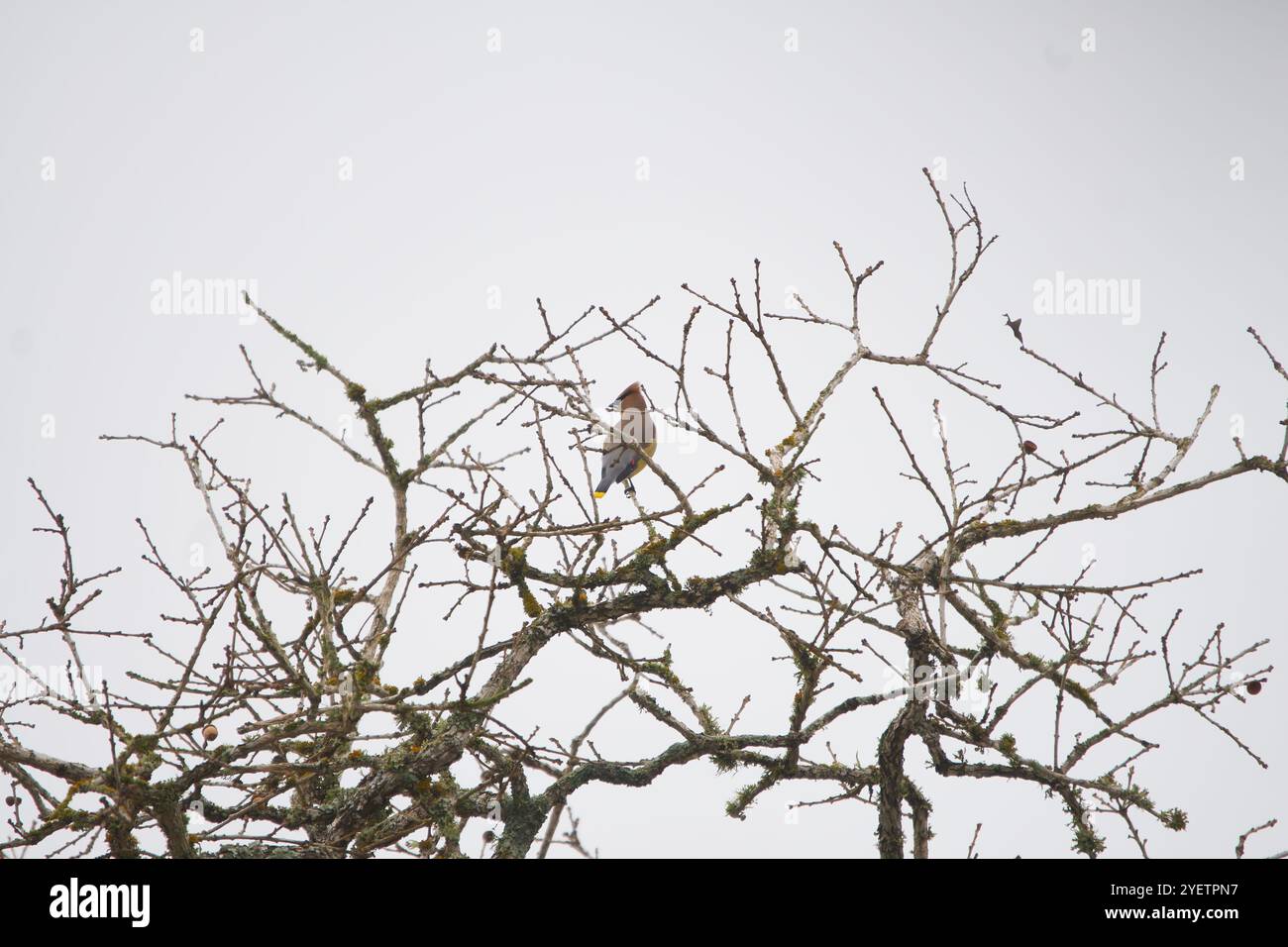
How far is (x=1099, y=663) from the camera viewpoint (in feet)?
9.34

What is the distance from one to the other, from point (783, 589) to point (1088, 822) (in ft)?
4.21

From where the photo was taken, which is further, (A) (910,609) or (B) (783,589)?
(A) (910,609)

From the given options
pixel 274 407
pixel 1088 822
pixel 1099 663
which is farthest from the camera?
pixel 274 407

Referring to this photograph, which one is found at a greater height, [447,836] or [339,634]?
[339,634]

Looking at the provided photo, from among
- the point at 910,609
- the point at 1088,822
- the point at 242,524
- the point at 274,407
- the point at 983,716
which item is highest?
the point at 274,407

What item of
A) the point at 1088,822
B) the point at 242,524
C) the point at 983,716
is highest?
the point at 242,524

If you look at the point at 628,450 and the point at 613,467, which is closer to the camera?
the point at 628,450
